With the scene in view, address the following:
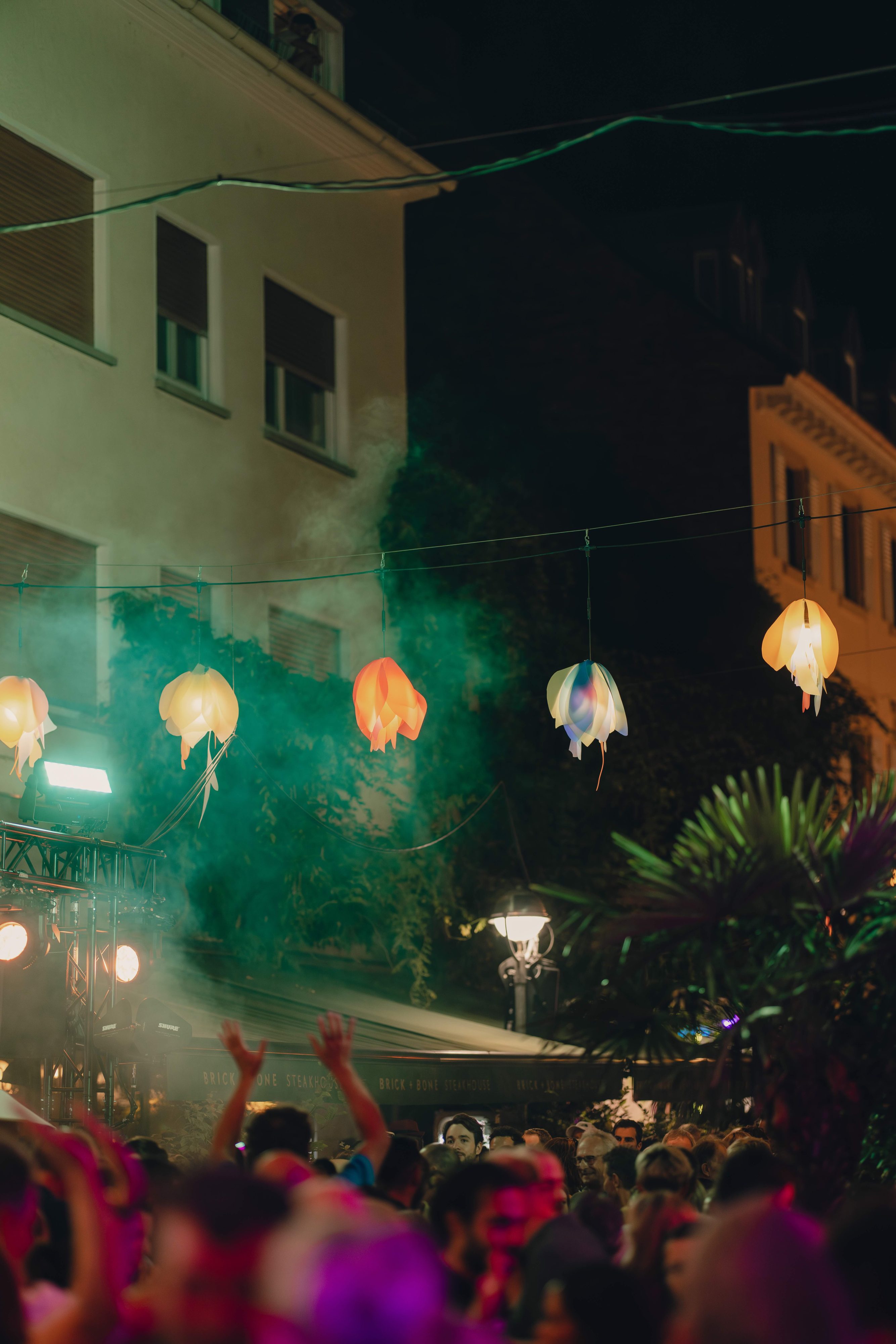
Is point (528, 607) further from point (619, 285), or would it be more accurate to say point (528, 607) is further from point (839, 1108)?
point (839, 1108)

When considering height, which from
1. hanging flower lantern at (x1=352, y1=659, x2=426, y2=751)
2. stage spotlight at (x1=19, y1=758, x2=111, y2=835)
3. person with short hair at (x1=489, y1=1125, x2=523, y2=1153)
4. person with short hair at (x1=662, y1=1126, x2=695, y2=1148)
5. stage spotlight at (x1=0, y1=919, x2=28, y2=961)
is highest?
hanging flower lantern at (x1=352, y1=659, x2=426, y2=751)

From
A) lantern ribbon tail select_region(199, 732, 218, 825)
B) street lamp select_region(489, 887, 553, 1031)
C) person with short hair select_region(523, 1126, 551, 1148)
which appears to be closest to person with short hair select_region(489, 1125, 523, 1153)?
person with short hair select_region(523, 1126, 551, 1148)

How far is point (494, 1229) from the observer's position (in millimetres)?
4285

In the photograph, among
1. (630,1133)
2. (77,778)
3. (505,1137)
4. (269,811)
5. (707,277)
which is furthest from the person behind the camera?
(707,277)

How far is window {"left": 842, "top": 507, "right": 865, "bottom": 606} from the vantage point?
28.5m

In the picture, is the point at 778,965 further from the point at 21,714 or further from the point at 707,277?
the point at 707,277

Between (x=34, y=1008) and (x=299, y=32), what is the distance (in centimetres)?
1124

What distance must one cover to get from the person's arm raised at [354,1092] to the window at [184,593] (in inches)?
355

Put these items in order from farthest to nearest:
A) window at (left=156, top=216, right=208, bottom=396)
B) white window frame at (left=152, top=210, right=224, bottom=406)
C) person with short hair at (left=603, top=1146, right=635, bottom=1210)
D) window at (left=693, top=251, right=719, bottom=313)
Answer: window at (left=693, top=251, right=719, bottom=313) < white window frame at (left=152, top=210, right=224, bottom=406) < window at (left=156, top=216, right=208, bottom=396) < person with short hair at (left=603, top=1146, right=635, bottom=1210)

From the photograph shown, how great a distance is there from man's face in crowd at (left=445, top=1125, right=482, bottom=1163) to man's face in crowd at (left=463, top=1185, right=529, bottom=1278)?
8.30 metres

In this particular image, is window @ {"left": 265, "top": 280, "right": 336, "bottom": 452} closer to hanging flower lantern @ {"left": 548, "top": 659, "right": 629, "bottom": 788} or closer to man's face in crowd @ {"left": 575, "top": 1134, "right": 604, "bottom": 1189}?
hanging flower lantern @ {"left": 548, "top": 659, "right": 629, "bottom": 788}

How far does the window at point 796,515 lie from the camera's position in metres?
25.7

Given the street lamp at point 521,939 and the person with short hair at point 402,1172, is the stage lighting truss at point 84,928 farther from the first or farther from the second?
the person with short hair at point 402,1172

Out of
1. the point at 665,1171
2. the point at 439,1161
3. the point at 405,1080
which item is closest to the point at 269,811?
the point at 405,1080
